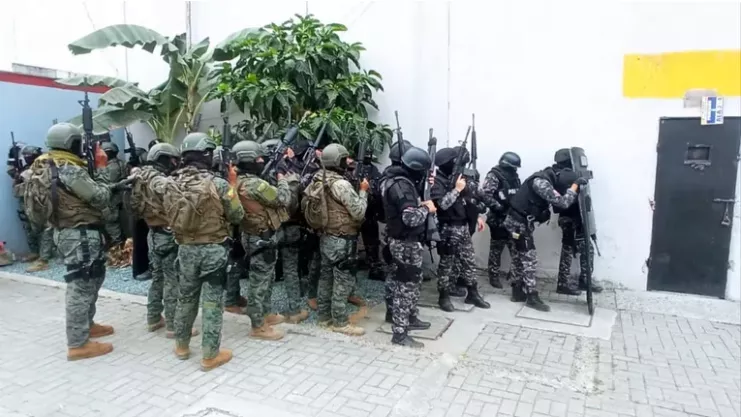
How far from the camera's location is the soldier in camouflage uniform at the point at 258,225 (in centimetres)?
480

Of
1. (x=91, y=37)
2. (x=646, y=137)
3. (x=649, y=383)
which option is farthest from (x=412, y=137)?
(x=91, y=37)

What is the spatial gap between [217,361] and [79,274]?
1424 millimetres

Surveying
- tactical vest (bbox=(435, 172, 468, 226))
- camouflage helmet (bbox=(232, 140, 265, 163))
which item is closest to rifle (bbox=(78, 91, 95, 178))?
camouflage helmet (bbox=(232, 140, 265, 163))

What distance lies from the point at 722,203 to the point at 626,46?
2.16m

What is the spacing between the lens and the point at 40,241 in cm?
855

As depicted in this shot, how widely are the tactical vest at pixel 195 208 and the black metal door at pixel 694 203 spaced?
517 cm

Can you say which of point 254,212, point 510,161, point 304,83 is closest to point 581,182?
point 510,161

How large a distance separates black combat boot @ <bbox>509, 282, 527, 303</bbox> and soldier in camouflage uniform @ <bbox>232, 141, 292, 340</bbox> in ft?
9.51

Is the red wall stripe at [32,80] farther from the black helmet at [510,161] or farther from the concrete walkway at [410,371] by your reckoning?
the black helmet at [510,161]

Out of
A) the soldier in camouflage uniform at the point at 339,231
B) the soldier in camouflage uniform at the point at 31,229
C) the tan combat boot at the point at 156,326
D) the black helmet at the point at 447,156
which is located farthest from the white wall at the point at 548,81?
the soldier in camouflage uniform at the point at 31,229

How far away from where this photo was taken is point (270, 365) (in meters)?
4.45

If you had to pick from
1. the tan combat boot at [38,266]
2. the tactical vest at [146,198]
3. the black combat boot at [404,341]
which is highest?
the tactical vest at [146,198]

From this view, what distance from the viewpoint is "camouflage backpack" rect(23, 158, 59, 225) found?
4348mm

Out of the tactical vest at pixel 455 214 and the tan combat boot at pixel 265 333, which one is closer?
the tan combat boot at pixel 265 333
